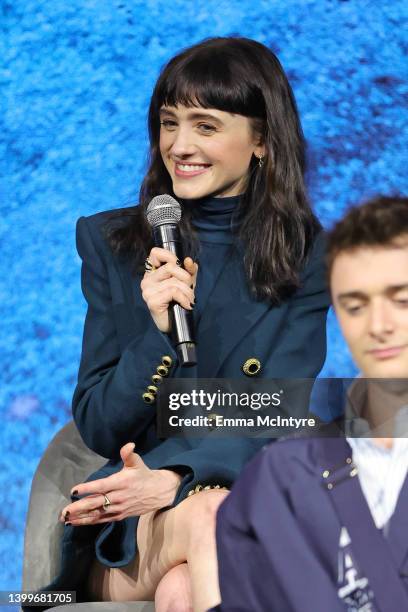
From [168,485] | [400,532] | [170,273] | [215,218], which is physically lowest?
[400,532]

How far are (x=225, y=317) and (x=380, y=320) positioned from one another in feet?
2.63

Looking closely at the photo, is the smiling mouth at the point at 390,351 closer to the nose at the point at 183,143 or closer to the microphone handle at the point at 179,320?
the microphone handle at the point at 179,320

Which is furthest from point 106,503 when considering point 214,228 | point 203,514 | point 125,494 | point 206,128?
point 206,128

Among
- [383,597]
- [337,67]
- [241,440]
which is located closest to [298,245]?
[241,440]

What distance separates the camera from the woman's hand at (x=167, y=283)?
5.74ft

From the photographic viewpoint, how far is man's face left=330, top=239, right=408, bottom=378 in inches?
49.0

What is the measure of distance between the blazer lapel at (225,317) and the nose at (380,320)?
0.77 meters

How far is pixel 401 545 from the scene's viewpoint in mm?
1170

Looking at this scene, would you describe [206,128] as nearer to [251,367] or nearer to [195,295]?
[195,295]

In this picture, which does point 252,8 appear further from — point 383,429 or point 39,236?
point 383,429

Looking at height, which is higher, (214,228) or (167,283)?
(214,228)

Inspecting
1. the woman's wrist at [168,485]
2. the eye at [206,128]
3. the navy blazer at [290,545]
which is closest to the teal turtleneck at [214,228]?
the eye at [206,128]

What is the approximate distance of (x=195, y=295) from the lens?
2029 millimetres

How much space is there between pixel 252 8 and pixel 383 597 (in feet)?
5.52
